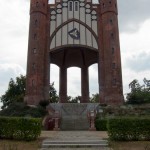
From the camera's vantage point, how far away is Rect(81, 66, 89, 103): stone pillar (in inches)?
1567

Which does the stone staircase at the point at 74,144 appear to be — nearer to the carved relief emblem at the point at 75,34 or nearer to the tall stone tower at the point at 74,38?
the tall stone tower at the point at 74,38

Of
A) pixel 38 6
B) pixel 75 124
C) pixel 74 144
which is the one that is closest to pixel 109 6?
pixel 38 6

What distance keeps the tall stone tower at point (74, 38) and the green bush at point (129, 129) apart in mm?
18692

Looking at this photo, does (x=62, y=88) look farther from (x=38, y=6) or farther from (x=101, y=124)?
(x=101, y=124)

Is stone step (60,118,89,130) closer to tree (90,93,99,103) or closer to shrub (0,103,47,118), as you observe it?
shrub (0,103,47,118)

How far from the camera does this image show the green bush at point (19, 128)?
12.0 metres

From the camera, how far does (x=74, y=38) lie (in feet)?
109

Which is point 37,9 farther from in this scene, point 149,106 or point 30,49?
point 149,106

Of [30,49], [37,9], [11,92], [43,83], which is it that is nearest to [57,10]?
[37,9]

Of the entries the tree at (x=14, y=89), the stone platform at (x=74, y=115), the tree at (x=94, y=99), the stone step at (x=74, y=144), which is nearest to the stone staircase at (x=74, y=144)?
the stone step at (x=74, y=144)

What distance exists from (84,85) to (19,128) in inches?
1121

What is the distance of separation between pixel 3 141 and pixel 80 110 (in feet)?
55.2

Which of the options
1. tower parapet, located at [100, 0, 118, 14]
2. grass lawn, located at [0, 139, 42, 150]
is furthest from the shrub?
tower parapet, located at [100, 0, 118, 14]

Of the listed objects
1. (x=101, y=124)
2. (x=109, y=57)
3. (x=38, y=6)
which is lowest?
(x=101, y=124)
